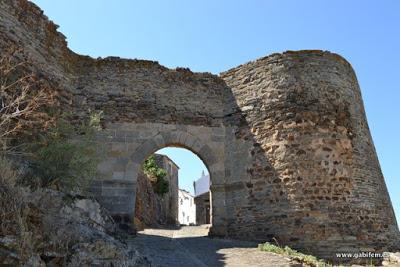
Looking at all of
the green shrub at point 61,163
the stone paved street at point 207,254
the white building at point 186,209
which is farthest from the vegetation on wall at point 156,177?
the white building at point 186,209

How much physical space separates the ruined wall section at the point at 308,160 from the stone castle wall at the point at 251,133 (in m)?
0.02

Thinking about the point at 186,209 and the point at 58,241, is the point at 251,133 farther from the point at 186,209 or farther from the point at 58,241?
the point at 186,209

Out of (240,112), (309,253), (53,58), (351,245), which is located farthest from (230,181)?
(53,58)

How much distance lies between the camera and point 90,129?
24.3ft

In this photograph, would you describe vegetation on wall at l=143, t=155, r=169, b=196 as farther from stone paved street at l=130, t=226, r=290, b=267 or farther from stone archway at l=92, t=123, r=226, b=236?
stone paved street at l=130, t=226, r=290, b=267

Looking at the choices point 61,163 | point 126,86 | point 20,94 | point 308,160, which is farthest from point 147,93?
point 308,160

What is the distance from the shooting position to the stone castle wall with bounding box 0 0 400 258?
7.78 metres

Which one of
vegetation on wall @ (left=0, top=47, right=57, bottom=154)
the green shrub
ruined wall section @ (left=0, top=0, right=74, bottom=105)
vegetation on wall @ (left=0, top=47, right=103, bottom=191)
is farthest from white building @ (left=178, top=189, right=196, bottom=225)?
the green shrub

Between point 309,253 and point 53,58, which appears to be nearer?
point 309,253

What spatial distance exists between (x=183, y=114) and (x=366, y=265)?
197 inches

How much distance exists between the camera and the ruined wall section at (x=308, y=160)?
769cm

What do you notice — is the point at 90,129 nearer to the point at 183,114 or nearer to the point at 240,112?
the point at 183,114

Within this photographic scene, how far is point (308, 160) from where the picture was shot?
8117mm

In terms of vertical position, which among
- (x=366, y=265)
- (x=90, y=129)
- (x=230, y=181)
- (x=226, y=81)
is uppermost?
(x=226, y=81)
